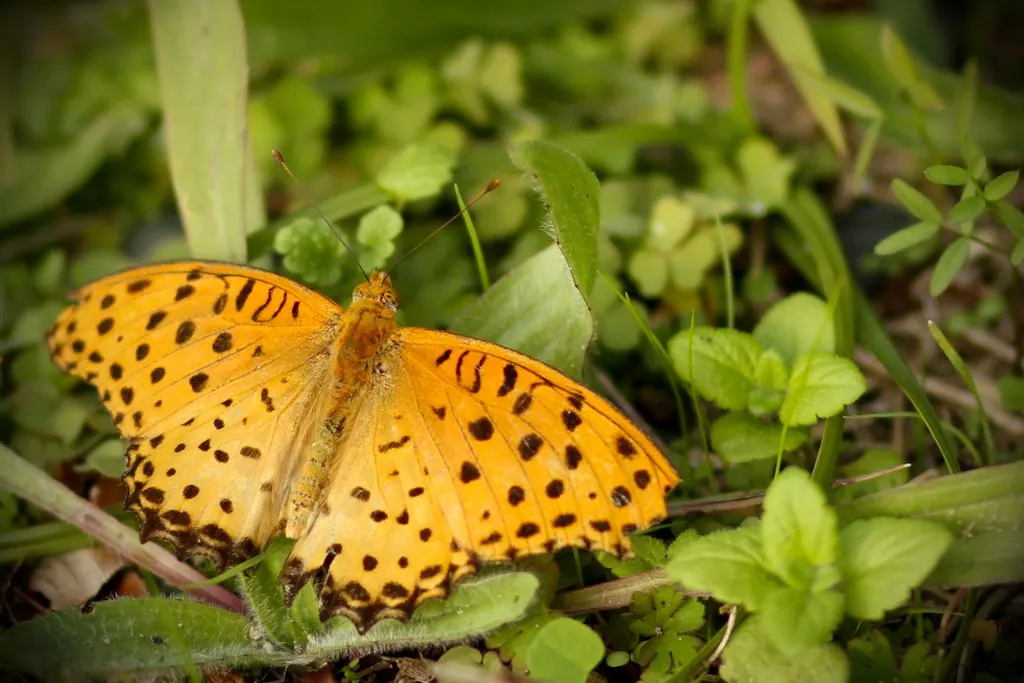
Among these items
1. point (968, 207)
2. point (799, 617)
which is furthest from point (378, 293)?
point (968, 207)

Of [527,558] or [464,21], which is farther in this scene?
[464,21]

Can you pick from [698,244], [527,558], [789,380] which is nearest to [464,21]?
[698,244]

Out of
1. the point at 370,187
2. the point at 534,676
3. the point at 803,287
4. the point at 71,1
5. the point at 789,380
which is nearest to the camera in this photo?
the point at 534,676

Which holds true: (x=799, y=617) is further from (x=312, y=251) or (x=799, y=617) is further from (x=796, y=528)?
(x=312, y=251)

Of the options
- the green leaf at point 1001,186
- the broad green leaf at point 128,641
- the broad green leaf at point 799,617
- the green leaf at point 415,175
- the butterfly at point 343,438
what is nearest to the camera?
the broad green leaf at point 799,617

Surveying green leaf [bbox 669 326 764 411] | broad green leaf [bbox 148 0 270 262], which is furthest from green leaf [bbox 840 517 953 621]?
broad green leaf [bbox 148 0 270 262]

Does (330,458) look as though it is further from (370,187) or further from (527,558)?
(370,187)

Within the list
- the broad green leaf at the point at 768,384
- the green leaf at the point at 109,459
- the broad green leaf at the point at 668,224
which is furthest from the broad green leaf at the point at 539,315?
the green leaf at the point at 109,459

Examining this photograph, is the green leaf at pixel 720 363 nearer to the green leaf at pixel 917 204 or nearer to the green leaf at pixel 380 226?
the green leaf at pixel 917 204
